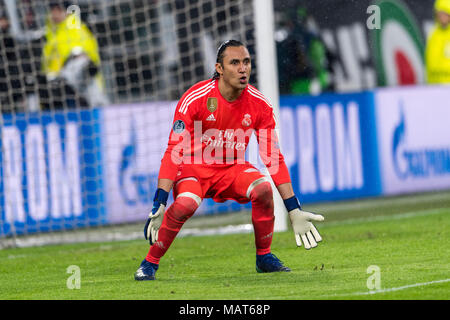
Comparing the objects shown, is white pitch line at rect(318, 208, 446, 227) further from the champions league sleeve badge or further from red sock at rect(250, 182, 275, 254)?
the champions league sleeve badge

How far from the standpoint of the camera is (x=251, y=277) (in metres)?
6.98

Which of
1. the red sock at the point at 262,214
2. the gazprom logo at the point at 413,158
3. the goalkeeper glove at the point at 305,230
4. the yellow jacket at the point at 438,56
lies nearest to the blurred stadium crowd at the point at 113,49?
the gazprom logo at the point at 413,158

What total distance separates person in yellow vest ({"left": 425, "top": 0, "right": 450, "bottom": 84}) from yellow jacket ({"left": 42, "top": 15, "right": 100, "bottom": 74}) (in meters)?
Answer: 5.61

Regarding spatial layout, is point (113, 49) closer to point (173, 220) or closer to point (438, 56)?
point (438, 56)

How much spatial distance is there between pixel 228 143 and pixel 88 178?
14.2ft

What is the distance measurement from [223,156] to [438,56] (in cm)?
908

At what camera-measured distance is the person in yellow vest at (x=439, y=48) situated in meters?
15.2

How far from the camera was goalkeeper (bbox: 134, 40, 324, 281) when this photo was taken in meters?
6.87

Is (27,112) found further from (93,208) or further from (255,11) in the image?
(255,11)

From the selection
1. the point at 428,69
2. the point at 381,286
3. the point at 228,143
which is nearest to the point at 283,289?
the point at 381,286

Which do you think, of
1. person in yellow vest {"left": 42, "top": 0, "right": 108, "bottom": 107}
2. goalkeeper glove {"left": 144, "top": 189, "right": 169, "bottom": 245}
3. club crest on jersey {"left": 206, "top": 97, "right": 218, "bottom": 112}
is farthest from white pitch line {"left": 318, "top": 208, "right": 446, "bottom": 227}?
goalkeeper glove {"left": 144, "top": 189, "right": 169, "bottom": 245}

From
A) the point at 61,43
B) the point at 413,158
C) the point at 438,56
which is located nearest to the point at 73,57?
the point at 61,43

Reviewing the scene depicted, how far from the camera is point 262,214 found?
7.03 meters

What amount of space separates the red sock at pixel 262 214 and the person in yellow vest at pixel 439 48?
8492 millimetres
